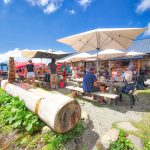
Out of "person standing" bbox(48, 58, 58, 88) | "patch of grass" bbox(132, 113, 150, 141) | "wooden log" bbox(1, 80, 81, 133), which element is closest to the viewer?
"wooden log" bbox(1, 80, 81, 133)

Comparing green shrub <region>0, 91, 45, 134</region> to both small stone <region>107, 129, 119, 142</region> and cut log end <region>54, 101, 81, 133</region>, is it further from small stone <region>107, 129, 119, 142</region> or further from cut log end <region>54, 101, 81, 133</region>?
small stone <region>107, 129, 119, 142</region>

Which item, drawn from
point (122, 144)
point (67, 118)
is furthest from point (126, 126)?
point (67, 118)

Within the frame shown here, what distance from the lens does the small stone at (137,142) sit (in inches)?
140

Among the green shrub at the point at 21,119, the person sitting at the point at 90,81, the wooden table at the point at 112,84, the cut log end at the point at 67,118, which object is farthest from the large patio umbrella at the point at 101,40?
the cut log end at the point at 67,118

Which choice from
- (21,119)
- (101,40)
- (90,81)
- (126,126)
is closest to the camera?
(126,126)

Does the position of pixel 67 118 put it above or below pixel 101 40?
below

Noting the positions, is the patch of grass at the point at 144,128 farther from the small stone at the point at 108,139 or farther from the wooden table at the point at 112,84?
the wooden table at the point at 112,84

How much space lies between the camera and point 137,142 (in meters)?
3.64

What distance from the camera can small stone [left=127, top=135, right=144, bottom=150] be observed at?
11.6 feet

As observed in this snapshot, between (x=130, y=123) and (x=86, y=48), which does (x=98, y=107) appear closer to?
(x=130, y=123)

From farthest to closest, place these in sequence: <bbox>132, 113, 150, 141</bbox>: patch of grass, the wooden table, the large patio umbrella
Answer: the large patio umbrella
the wooden table
<bbox>132, 113, 150, 141</bbox>: patch of grass

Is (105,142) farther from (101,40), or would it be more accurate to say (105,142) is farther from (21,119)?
(101,40)

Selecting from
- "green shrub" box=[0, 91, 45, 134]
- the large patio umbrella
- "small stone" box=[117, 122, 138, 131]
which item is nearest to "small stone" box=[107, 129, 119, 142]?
"small stone" box=[117, 122, 138, 131]

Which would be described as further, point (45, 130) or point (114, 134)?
point (45, 130)
